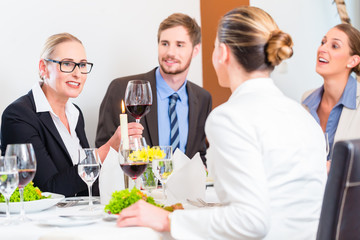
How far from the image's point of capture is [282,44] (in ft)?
4.63

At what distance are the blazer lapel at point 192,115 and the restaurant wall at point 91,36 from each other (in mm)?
545

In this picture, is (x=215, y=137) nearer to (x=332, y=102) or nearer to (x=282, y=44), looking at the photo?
(x=282, y=44)

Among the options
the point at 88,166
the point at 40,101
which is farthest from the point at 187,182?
the point at 40,101

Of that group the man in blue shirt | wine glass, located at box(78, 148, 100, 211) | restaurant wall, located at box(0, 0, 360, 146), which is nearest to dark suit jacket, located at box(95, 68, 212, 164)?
the man in blue shirt

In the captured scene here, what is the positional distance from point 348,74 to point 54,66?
2.07 meters

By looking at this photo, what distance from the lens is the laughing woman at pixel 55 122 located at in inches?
88.5

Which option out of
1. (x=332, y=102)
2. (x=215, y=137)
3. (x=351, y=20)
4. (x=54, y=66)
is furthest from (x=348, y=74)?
(x=215, y=137)

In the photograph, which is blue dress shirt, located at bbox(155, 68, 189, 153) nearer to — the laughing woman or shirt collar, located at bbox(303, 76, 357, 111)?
the laughing woman

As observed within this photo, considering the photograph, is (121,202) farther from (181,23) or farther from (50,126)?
(181,23)

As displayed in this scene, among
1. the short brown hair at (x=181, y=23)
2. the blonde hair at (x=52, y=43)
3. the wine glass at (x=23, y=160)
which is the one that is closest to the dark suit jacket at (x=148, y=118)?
the short brown hair at (x=181, y=23)

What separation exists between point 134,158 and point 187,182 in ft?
0.82

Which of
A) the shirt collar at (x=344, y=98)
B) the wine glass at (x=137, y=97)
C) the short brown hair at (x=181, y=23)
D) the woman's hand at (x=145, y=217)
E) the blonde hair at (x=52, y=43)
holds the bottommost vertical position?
the woman's hand at (x=145, y=217)

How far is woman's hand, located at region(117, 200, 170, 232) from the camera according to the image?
1398 mm

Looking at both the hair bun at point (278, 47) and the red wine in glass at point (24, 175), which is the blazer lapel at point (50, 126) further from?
the hair bun at point (278, 47)
